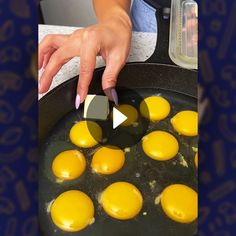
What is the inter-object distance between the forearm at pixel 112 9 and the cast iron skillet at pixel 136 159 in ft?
0.21

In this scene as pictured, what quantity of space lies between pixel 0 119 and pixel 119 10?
0.97 feet

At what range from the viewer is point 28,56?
2.47 feet

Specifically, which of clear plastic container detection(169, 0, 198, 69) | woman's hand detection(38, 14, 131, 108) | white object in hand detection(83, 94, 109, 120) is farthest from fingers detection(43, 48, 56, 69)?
clear plastic container detection(169, 0, 198, 69)

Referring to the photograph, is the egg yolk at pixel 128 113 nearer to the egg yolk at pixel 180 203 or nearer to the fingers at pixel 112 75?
the fingers at pixel 112 75

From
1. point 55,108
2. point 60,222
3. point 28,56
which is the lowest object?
point 60,222

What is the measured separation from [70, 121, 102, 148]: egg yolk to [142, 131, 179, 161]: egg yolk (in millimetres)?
94

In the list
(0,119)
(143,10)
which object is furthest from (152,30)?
(0,119)

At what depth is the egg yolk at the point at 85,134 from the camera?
76cm

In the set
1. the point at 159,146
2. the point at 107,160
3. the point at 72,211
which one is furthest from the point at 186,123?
the point at 72,211

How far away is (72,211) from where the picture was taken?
700 millimetres

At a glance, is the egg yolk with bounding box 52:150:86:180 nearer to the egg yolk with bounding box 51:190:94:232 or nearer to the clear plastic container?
the egg yolk with bounding box 51:190:94:232

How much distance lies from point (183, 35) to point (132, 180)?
29 centimetres

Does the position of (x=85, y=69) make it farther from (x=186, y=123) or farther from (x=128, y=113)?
(x=186, y=123)

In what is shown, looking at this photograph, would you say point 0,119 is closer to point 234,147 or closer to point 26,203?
point 26,203
